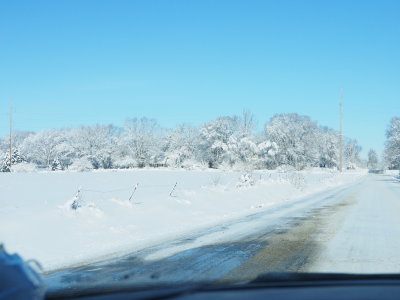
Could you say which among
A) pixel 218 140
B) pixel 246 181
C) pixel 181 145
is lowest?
pixel 246 181

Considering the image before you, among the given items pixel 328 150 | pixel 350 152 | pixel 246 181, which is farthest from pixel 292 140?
pixel 350 152

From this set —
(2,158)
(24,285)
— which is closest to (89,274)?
(24,285)

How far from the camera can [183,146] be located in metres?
95.4

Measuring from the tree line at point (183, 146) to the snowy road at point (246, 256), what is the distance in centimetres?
6712

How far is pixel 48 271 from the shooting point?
691 centimetres

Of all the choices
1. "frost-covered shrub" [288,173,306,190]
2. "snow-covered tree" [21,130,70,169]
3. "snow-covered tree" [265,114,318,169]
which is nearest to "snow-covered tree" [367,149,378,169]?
"snow-covered tree" [265,114,318,169]

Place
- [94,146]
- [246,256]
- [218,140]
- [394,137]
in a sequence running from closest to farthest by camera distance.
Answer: [246,256]
[394,137]
[218,140]
[94,146]

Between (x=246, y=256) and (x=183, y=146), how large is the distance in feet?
288

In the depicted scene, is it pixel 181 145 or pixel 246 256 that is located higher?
Answer: pixel 181 145

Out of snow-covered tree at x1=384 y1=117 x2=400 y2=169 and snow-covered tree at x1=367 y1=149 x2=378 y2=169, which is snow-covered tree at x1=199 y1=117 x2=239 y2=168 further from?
snow-covered tree at x1=367 y1=149 x2=378 y2=169

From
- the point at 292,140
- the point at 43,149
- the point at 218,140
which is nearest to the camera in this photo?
the point at 292,140

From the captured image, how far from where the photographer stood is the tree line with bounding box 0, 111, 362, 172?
274 ft

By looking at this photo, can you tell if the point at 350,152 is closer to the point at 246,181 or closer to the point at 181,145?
the point at 181,145

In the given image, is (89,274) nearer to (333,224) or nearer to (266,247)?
(266,247)
